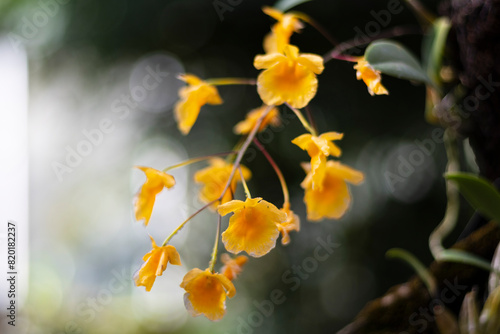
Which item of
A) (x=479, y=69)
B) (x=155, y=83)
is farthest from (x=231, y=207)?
(x=155, y=83)

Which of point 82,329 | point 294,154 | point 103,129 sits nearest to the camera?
point 294,154

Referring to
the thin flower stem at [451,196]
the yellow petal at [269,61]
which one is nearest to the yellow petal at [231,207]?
the yellow petal at [269,61]

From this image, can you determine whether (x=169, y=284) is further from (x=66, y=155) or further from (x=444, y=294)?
(x=444, y=294)

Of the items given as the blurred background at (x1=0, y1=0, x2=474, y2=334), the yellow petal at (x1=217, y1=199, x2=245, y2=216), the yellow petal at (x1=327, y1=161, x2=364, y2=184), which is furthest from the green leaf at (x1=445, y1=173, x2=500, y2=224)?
the blurred background at (x1=0, y1=0, x2=474, y2=334)

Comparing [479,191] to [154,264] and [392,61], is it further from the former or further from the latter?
[154,264]

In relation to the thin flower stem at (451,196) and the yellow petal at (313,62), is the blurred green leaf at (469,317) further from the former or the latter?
the yellow petal at (313,62)

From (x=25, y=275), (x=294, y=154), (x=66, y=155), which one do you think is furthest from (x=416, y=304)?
(x=25, y=275)
